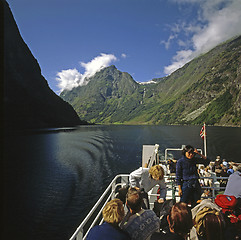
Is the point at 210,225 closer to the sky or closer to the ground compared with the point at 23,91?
closer to the ground

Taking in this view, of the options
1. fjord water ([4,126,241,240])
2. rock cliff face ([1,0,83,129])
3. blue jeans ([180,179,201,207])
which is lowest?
fjord water ([4,126,241,240])

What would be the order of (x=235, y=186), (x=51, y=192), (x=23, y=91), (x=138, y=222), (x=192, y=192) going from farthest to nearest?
(x=23, y=91), (x=51, y=192), (x=192, y=192), (x=235, y=186), (x=138, y=222)

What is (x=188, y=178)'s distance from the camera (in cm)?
606

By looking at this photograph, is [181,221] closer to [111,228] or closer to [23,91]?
[111,228]

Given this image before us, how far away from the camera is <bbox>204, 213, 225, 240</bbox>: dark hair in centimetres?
279

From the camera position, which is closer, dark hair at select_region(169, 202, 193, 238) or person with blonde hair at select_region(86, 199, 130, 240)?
dark hair at select_region(169, 202, 193, 238)

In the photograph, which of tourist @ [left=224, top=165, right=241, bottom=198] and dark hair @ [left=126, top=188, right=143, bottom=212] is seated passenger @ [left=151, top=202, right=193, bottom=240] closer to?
dark hair @ [left=126, top=188, right=143, bottom=212]

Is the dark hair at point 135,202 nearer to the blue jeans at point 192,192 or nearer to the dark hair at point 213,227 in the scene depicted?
the dark hair at point 213,227

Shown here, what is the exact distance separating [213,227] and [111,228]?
179 cm

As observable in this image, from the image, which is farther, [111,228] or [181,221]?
[111,228]

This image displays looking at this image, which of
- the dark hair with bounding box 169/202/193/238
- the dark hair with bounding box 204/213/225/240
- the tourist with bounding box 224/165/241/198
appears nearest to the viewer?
the dark hair with bounding box 204/213/225/240

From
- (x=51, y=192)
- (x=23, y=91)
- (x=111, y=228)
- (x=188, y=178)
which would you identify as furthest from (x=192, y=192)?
(x=23, y=91)

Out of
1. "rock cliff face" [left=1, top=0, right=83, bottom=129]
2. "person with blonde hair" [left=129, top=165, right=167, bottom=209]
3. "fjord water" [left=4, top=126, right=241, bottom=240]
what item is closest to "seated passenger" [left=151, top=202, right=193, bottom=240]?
"person with blonde hair" [left=129, top=165, right=167, bottom=209]

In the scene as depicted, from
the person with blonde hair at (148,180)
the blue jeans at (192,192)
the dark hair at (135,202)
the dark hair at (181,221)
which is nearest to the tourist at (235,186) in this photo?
the blue jeans at (192,192)
